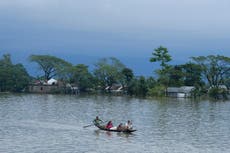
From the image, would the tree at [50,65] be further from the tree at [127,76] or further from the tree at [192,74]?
the tree at [192,74]

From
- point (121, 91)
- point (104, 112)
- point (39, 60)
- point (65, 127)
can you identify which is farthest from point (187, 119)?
point (39, 60)

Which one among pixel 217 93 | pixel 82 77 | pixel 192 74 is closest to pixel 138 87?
pixel 192 74

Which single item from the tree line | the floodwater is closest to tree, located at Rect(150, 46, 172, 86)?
the tree line

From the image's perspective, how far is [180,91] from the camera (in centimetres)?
10181

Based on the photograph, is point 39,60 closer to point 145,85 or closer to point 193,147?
point 145,85

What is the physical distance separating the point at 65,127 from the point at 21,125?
10.9 feet

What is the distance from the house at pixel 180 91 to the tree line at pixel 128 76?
1.00m

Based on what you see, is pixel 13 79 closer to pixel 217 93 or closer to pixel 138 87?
pixel 138 87

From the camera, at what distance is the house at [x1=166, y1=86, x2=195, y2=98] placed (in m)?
101

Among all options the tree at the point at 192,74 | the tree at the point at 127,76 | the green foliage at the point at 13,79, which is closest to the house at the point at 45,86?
the green foliage at the point at 13,79

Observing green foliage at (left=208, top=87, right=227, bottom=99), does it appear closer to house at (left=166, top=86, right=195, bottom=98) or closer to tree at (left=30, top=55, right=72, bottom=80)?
house at (left=166, top=86, right=195, bottom=98)

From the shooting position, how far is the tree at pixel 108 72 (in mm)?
112812

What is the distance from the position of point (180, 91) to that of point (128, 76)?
43.2ft

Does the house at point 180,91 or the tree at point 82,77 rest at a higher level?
the tree at point 82,77
